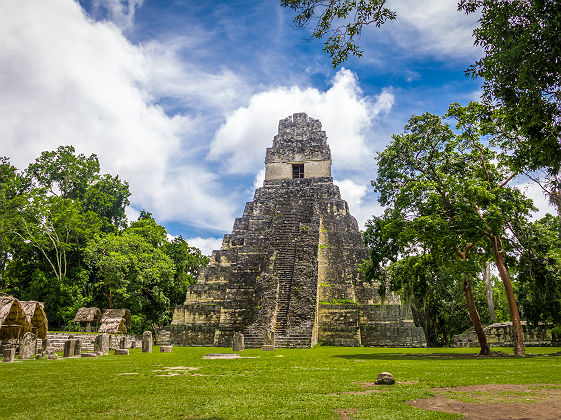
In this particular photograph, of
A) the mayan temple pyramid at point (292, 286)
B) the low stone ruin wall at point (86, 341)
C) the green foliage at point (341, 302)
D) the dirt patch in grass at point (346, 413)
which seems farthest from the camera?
the green foliage at point (341, 302)

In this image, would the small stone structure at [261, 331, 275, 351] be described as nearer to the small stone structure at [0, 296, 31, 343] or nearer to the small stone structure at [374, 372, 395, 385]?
the small stone structure at [0, 296, 31, 343]

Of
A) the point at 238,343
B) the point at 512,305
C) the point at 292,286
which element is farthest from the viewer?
the point at 292,286

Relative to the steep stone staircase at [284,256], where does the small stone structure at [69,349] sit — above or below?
below

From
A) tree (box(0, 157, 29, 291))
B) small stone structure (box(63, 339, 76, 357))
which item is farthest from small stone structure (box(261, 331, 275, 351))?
tree (box(0, 157, 29, 291))

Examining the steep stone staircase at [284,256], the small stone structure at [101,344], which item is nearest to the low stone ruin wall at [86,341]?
the small stone structure at [101,344]

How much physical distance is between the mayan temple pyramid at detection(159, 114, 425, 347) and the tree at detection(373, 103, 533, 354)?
5.77 m

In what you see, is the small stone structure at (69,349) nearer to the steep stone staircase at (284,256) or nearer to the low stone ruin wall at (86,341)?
the low stone ruin wall at (86,341)

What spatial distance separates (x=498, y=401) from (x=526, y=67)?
3.89 metres

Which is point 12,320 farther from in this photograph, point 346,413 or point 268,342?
point 346,413

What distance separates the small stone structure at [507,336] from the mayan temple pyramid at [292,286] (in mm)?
5383

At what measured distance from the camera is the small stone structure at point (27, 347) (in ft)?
35.9

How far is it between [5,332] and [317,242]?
1354 cm

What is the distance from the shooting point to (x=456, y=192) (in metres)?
11.4

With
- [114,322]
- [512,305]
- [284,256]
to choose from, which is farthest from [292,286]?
[114,322]
